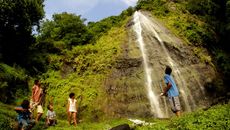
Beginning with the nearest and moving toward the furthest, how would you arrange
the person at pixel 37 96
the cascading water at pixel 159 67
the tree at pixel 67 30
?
the person at pixel 37 96
the cascading water at pixel 159 67
the tree at pixel 67 30

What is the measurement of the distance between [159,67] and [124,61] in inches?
87.8

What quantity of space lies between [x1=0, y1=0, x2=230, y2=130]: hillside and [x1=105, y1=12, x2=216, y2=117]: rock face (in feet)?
0.18

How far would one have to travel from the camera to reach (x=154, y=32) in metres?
28.4

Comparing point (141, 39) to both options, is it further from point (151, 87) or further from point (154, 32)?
point (151, 87)

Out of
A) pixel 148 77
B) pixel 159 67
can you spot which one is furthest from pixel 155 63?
pixel 148 77

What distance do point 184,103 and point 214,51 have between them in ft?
23.4

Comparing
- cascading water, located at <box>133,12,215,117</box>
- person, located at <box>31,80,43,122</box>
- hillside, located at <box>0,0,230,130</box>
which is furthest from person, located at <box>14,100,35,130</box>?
cascading water, located at <box>133,12,215,117</box>

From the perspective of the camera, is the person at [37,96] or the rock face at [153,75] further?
the rock face at [153,75]

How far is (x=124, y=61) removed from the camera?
2602 cm

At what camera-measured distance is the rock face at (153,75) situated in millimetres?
23219

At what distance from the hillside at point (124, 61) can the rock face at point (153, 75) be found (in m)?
0.05

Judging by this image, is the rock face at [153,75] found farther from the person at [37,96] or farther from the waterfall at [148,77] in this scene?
the person at [37,96]

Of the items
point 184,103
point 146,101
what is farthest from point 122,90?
point 184,103

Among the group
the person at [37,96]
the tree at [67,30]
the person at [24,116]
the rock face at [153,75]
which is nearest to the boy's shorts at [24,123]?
the person at [24,116]
